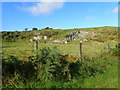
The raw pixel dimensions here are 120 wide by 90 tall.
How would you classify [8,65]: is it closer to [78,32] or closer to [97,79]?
[97,79]

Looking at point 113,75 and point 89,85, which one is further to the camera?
point 113,75

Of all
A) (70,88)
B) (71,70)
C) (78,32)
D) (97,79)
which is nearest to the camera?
(70,88)

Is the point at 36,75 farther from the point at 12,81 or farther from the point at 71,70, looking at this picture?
the point at 71,70

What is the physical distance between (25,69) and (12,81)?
806 millimetres

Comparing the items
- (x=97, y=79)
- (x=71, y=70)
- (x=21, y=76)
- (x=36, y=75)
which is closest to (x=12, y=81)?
Result: (x=21, y=76)

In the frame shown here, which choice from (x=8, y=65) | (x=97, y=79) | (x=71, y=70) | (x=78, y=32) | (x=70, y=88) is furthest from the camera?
(x=78, y=32)

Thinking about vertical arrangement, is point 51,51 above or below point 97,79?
above

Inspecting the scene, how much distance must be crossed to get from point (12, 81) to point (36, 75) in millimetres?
962

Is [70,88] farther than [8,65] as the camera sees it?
No

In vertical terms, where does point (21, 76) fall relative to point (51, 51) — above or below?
below

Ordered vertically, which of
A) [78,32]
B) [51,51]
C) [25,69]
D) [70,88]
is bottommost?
[70,88]

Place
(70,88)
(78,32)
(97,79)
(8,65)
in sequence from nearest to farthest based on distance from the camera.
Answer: (70,88)
(8,65)
(97,79)
(78,32)

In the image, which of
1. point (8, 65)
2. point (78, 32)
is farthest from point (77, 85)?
point (78, 32)

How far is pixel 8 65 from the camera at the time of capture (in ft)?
22.2
